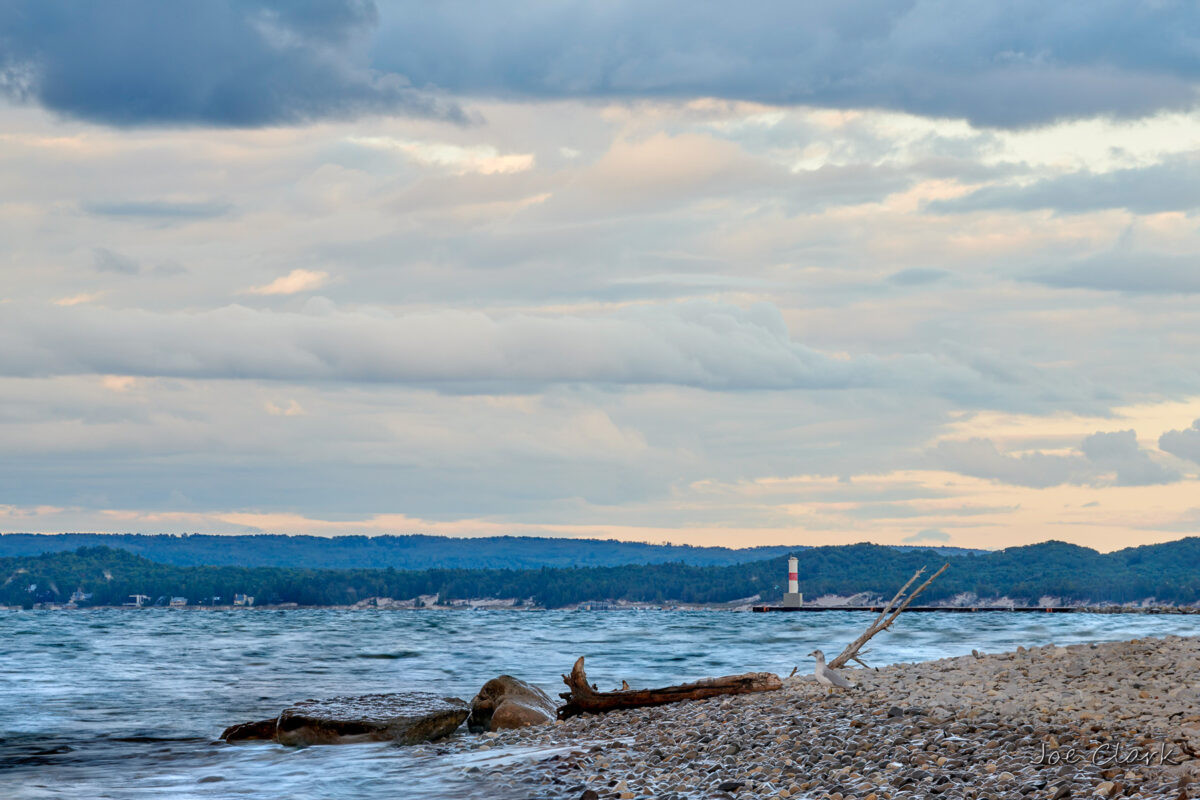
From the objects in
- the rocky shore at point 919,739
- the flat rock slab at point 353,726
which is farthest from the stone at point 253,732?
the rocky shore at point 919,739

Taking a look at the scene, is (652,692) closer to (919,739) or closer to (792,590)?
(919,739)

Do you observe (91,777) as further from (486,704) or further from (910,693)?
(910,693)

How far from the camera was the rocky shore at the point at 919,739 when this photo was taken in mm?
13508

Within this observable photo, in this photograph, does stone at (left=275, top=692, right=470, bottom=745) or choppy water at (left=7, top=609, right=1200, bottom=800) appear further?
stone at (left=275, top=692, right=470, bottom=745)

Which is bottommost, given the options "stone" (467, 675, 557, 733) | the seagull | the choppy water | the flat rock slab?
the choppy water

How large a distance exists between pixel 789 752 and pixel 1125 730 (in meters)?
4.40

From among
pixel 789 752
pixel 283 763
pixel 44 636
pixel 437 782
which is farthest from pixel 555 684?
pixel 44 636

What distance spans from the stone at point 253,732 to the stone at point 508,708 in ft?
14.6

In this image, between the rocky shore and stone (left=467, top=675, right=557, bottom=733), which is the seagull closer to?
the rocky shore

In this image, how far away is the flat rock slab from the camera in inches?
966

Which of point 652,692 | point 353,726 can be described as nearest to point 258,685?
point 353,726

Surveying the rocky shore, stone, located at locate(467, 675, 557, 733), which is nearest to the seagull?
the rocky shore

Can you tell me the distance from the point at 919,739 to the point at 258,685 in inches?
1233

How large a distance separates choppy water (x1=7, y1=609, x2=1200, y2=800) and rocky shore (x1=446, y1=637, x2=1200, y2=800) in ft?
5.81
